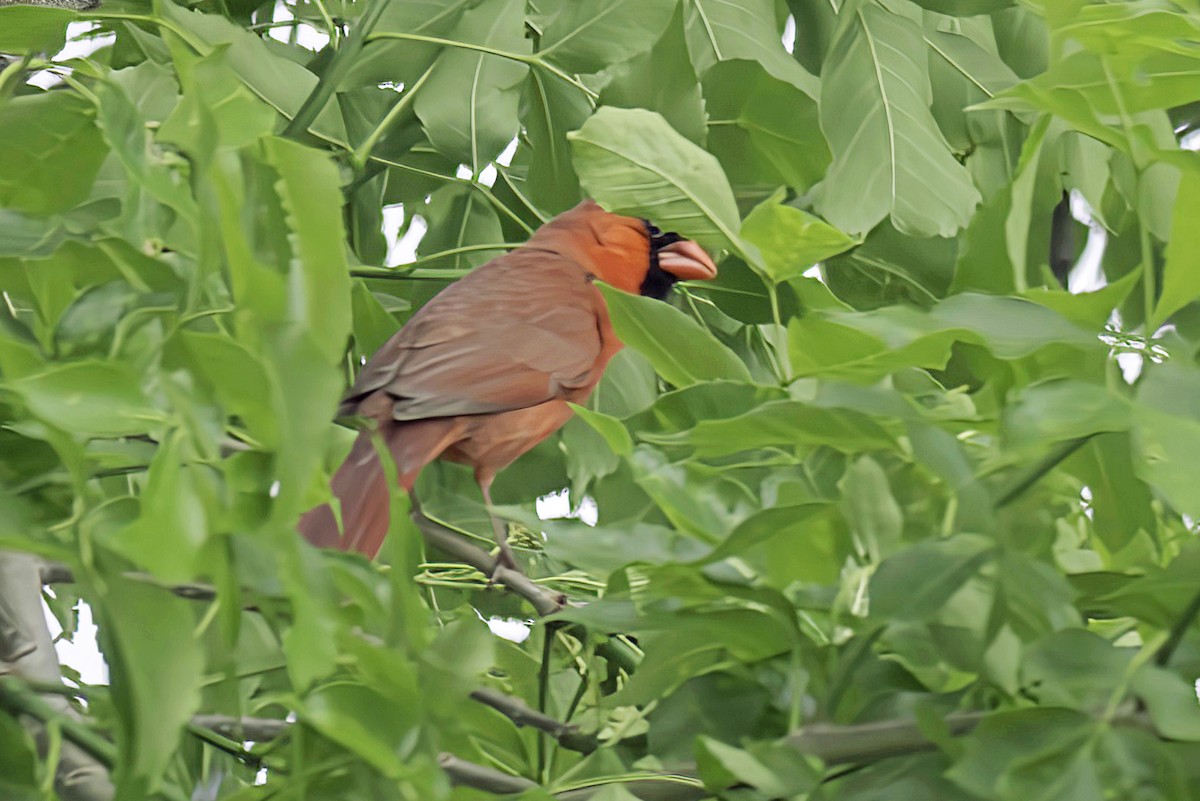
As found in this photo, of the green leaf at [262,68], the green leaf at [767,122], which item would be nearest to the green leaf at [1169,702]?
the green leaf at [767,122]

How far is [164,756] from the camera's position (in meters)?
0.41

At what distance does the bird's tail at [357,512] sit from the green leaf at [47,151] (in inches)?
14.7

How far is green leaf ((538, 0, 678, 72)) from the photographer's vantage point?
1104 mm

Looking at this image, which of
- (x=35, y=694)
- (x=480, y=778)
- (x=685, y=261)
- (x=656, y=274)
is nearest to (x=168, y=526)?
(x=480, y=778)

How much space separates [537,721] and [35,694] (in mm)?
→ 229

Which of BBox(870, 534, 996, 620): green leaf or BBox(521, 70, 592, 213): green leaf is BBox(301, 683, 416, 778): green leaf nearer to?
BBox(870, 534, 996, 620): green leaf

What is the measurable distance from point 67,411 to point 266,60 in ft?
2.73

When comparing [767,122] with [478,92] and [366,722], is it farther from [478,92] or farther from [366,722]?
[366,722]

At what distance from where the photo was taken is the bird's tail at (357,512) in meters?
→ 0.96

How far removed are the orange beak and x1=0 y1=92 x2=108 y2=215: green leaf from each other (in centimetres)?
105

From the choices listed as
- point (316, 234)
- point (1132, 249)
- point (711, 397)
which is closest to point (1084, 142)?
point (1132, 249)

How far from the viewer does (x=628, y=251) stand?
1.84 meters

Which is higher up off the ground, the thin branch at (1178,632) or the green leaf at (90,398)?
the green leaf at (90,398)

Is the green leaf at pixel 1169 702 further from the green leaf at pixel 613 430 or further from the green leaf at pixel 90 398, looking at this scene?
the green leaf at pixel 90 398
